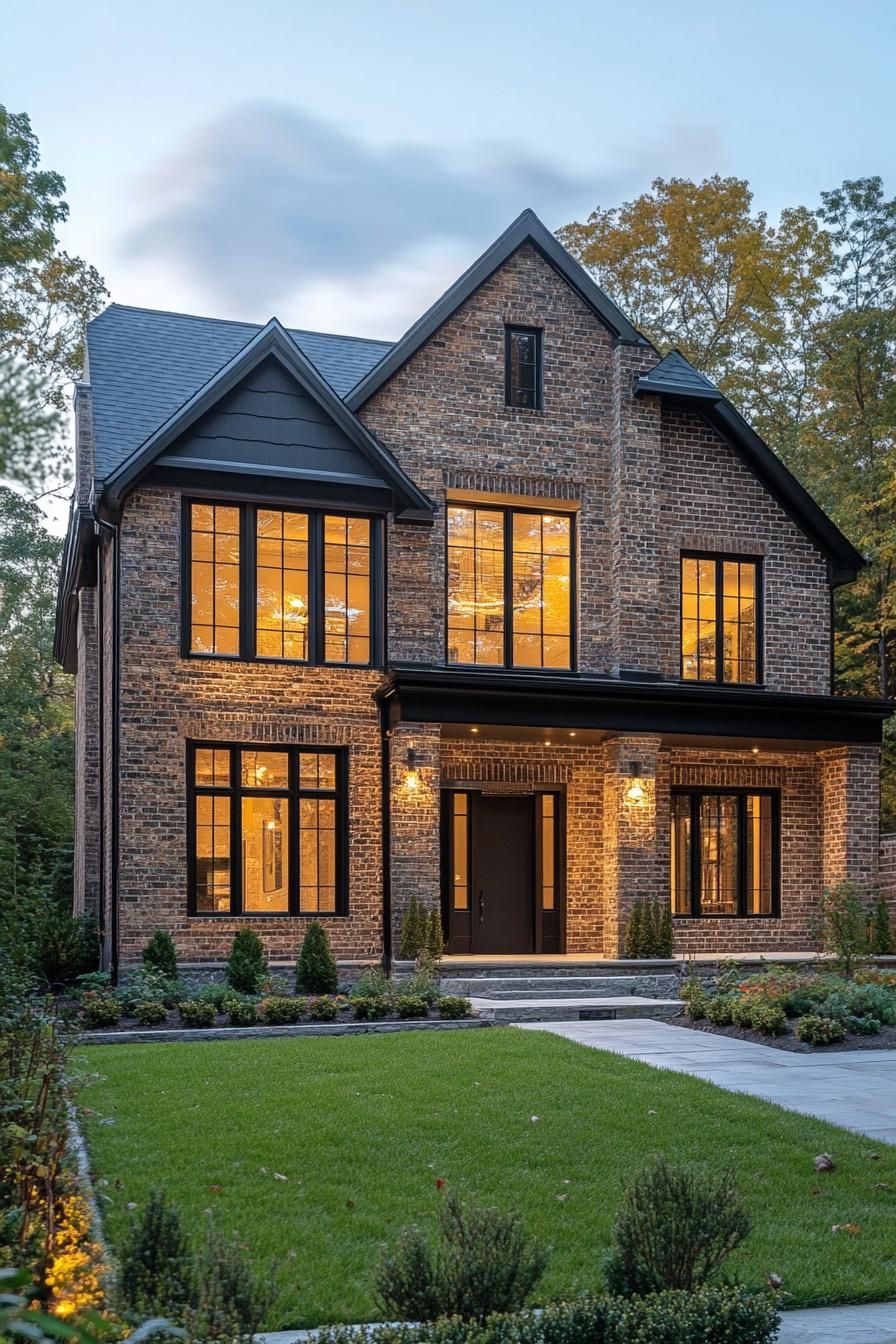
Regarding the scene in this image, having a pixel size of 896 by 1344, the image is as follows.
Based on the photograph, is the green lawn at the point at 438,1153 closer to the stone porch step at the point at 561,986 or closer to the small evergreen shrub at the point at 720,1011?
the small evergreen shrub at the point at 720,1011

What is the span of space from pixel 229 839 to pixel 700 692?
6314mm

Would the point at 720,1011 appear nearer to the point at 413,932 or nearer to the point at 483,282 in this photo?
the point at 413,932

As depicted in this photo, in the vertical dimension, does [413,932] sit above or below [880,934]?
above

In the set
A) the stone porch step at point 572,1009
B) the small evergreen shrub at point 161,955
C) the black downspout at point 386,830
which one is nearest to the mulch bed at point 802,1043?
the stone porch step at point 572,1009

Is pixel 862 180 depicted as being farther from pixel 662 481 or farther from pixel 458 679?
pixel 458 679

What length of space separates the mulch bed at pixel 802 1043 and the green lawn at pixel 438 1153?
7.24 ft

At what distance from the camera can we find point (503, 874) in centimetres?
1878

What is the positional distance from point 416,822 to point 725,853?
509cm

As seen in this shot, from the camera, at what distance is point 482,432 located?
60.8 feet

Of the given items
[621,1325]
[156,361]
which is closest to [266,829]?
[156,361]

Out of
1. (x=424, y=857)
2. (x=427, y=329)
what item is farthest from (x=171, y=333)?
(x=424, y=857)

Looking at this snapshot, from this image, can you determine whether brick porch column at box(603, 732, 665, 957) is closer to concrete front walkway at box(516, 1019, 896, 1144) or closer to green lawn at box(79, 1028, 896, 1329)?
concrete front walkway at box(516, 1019, 896, 1144)

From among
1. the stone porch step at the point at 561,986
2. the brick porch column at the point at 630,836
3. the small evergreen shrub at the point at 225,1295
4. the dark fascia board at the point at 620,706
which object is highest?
the dark fascia board at the point at 620,706

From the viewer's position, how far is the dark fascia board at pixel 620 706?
16703mm
